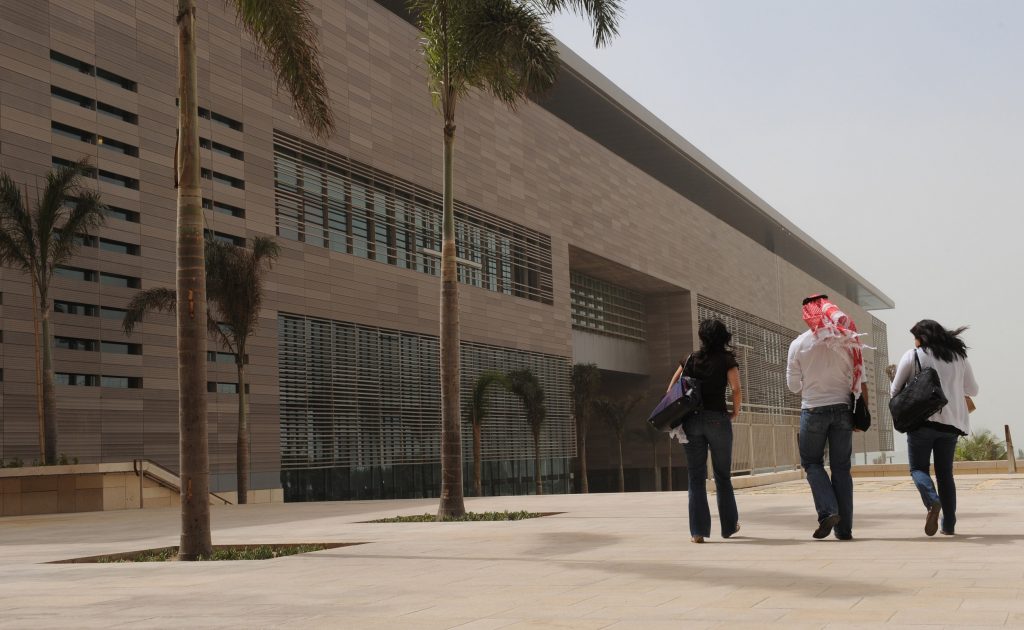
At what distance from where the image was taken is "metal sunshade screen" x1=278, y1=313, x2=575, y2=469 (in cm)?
2927

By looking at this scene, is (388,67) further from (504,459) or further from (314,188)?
(504,459)

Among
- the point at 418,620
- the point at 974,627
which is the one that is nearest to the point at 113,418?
the point at 418,620

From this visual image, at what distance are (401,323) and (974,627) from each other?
30209 mm

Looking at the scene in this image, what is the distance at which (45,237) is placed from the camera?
21406 mm

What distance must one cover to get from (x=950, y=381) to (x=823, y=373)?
0.99m

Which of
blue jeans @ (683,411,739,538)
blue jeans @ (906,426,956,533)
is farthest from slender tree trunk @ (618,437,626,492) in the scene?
blue jeans @ (906,426,956,533)

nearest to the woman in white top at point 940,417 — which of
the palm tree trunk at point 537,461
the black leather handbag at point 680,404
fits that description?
the black leather handbag at point 680,404

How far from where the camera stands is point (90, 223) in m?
22.3

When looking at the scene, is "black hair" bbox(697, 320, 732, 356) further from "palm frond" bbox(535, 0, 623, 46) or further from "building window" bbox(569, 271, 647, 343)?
"building window" bbox(569, 271, 647, 343)

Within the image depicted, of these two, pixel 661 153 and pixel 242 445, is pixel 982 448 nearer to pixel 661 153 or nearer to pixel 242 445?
pixel 661 153

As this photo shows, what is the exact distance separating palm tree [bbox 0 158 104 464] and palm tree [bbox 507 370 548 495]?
19.0 metres

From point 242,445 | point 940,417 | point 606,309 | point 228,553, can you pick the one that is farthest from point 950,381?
point 606,309

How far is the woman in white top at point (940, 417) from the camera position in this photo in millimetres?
8352

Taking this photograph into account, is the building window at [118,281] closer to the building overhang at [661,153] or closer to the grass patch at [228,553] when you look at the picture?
the building overhang at [661,153]
